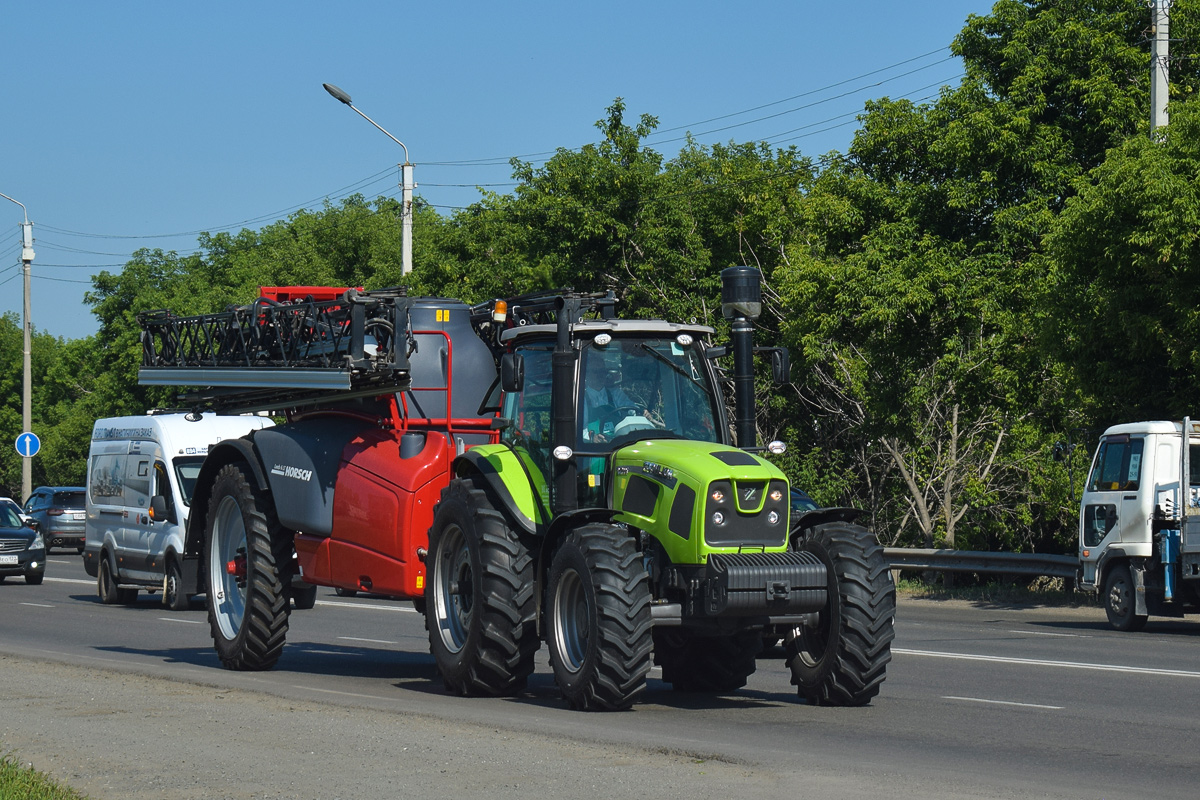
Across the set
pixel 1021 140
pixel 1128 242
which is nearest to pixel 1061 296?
pixel 1128 242

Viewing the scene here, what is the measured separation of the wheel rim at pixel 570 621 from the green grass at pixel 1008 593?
1493 centimetres

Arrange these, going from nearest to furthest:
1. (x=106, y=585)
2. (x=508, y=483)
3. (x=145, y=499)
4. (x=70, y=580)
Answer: (x=508, y=483) → (x=145, y=499) → (x=106, y=585) → (x=70, y=580)

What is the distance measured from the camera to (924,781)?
312 inches

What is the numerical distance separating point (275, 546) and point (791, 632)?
5076mm

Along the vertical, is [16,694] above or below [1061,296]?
below

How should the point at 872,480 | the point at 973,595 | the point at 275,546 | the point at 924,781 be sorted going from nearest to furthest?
the point at 924,781 → the point at 275,546 → the point at 973,595 → the point at 872,480

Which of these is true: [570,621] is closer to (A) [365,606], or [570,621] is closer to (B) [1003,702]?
(B) [1003,702]

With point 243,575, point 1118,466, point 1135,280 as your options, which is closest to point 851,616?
point 243,575

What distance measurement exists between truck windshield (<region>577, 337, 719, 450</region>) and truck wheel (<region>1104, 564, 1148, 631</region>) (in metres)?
10.4

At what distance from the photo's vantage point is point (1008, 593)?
1019 inches

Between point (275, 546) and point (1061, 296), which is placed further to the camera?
point (1061, 296)

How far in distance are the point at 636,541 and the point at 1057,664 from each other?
565 cm

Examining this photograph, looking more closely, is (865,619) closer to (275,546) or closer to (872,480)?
(275,546)

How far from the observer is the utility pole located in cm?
2334
